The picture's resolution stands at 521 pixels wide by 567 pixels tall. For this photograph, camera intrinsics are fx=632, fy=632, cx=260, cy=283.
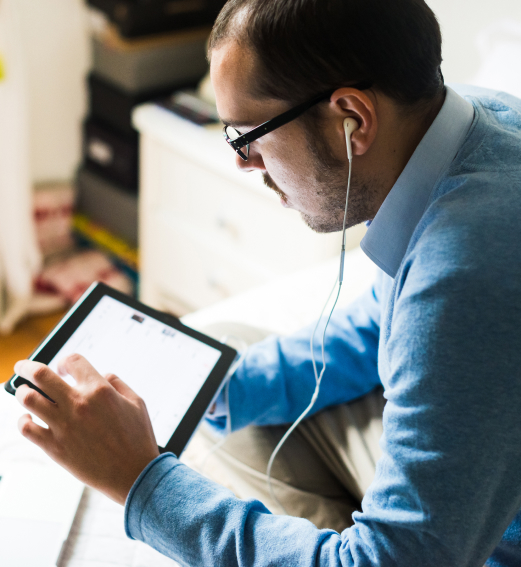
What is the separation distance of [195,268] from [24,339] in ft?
1.78

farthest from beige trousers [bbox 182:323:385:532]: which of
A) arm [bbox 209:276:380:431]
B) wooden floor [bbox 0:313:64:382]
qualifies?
wooden floor [bbox 0:313:64:382]

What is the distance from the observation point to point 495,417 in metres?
0.51

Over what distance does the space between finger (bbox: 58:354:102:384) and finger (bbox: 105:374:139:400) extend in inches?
1.0

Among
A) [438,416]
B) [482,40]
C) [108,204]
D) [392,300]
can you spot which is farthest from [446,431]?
[108,204]

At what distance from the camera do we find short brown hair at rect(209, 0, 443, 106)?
60cm

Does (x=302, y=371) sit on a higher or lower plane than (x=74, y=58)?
lower

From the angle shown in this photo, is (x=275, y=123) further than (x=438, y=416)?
Yes

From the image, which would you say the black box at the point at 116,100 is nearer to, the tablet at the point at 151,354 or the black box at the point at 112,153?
the black box at the point at 112,153

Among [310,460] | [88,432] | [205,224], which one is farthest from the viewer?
[205,224]

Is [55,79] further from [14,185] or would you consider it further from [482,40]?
[482,40]

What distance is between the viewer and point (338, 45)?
60cm

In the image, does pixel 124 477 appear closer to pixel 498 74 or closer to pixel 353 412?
pixel 353 412

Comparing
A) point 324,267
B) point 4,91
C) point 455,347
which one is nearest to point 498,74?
point 324,267

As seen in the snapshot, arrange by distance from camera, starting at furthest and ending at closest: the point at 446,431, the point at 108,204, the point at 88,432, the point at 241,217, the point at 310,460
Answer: the point at 108,204, the point at 241,217, the point at 310,460, the point at 88,432, the point at 446,431
